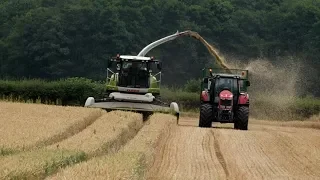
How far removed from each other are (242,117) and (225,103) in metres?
0.85

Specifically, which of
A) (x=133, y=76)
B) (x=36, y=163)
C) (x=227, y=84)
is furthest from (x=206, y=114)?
(x=36, y=163)

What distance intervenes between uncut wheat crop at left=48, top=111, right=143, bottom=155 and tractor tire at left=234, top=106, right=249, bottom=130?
361 centimetres

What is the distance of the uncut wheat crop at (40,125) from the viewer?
1488 centimetres

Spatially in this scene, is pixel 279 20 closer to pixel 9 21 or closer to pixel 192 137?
pixel 9 21

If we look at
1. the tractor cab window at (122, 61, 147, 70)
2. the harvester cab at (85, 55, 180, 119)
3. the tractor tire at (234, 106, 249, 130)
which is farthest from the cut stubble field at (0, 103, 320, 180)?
the tractor cab window at (122, 61, 147, 70)

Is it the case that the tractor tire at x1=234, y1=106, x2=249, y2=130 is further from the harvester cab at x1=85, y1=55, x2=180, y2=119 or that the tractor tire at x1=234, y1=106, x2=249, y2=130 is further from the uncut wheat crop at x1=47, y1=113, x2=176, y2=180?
Result: the uncut wheat crop at x1=47, y1=113, x2=176, y2=180

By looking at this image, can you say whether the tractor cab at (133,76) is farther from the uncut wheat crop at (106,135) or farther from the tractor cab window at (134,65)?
the uncut wheat crop at (106,135)

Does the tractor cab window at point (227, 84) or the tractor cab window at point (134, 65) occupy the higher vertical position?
the tractor cab window at point (134, 65)

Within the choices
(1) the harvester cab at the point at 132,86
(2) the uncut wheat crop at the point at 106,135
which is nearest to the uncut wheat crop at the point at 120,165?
(2) the uncut wheat crop at the point at 106,135

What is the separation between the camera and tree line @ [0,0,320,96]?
71250mm

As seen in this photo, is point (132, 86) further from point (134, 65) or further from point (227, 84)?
point (227, 84)

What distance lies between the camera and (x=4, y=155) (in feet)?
41.6

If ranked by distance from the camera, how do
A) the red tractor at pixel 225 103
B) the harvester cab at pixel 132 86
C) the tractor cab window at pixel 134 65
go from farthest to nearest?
the tractor cab window at pixel 134 65
the harvester cab at pixel 132 86
the red tractor at pixel 225 103

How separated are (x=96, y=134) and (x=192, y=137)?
14.1 feet
